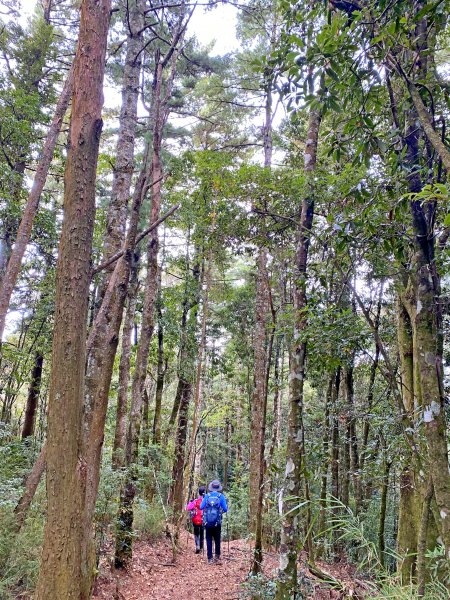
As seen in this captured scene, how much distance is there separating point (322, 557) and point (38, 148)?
13.3 meters

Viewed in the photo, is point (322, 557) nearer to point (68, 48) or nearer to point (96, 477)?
point (96, 477)

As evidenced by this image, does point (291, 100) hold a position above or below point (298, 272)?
above

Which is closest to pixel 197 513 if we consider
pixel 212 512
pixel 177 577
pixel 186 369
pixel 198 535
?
pixel 198 535

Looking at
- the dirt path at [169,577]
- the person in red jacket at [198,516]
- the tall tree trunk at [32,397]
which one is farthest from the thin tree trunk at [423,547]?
the tall tree trunk at [32,397]

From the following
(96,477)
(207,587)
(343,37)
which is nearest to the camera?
(343,37)

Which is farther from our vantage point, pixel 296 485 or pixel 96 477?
pixel 296 485

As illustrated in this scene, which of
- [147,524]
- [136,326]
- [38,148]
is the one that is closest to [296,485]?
[147,524]

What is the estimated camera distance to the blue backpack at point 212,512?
29.1ft

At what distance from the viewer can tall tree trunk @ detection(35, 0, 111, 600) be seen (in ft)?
5.71

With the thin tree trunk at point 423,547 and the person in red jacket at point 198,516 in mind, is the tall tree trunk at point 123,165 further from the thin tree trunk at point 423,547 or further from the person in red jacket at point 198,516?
the person in red jacket at point 198,516

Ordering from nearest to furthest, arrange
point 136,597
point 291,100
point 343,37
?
point 343,37 < point 291,100 < point 136,597

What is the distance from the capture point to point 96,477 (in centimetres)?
272

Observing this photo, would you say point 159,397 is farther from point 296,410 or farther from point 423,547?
point 423,547

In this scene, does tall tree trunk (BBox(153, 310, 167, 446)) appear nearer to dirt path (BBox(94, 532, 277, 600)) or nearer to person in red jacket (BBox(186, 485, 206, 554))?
person in red jacket (BBox(186, 485, 206, 554))
